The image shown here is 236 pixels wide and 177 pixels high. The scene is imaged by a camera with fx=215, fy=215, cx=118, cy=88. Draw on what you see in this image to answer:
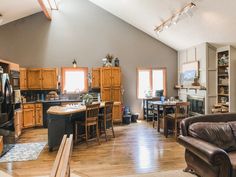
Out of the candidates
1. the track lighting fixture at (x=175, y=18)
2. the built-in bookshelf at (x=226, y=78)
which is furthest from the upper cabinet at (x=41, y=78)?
the built-in bookshelf at (x=226, y=78)

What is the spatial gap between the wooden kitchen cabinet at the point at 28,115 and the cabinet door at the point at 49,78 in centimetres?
79

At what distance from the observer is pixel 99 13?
7.75 metres

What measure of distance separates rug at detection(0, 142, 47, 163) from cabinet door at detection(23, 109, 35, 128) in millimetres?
1650

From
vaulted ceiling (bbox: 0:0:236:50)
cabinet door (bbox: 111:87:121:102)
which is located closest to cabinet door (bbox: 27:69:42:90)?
vaulted ceiling (bbox: 0:0:236:50)

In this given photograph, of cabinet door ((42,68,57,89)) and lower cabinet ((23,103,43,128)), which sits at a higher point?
cabinet door ((42,68,57,89))

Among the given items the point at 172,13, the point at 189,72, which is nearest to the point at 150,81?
the point at 189,72

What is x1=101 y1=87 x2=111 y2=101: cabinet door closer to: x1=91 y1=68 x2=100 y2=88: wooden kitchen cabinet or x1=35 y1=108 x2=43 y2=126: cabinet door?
x1=91 y1=68 x2=100 y2=88: wooden kitchen cabinet

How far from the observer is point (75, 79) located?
7.67 metres

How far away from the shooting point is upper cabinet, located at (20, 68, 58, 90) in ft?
23.0

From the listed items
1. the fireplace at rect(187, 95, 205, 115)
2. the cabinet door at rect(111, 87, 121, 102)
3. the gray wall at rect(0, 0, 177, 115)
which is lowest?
the fireplace at rect(187, 95, 205, 115)

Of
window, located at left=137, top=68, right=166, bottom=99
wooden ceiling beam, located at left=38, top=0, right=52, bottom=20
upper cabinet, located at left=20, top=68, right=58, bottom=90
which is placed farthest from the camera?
window, located at left=137, top=68, right=166, bottom=99

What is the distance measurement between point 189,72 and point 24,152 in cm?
556

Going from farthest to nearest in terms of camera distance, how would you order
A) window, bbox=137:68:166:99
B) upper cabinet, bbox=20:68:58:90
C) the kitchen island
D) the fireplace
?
window, bbox=137:68:166:99
upper cabinet, bbox=20:68:58:90
the fireplace
the kitchen island

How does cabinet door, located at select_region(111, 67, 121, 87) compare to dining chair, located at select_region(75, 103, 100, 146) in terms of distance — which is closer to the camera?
dining chair, located at select_region(75, 103, 100, 146)
